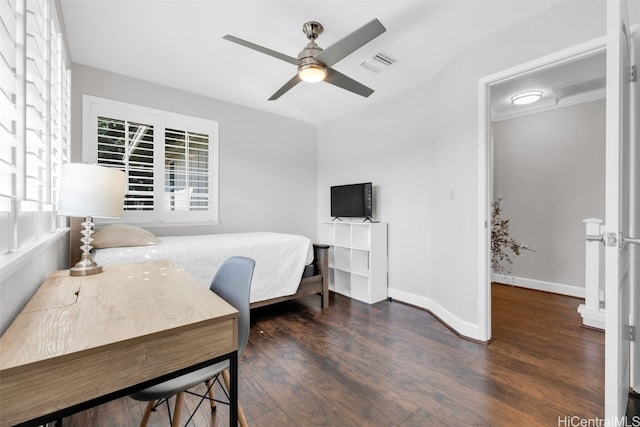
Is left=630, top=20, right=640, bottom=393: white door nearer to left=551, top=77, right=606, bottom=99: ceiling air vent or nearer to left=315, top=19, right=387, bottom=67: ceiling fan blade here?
left=315, top=19, right=387, bottom=67: ceiling fan blade

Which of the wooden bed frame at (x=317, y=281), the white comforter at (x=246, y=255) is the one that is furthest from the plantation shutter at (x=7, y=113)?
the wooden bed frame at (x=317, y=281)

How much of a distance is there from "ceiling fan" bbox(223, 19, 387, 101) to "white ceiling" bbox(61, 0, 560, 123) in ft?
0.67

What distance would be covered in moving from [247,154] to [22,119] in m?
3.19

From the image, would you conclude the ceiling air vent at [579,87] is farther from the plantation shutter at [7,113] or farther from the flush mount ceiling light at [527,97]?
the plantation shutter at [7,113]

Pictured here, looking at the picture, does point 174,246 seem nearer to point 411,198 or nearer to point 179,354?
point 179,354

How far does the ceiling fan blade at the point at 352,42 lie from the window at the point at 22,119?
1.49 meters

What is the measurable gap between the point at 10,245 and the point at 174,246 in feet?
5.22

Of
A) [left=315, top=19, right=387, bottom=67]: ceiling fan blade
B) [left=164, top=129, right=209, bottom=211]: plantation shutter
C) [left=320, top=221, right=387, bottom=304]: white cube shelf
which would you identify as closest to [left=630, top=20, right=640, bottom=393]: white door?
[left=315, top=19, right=387, bottom=67]: ceiling fan blade

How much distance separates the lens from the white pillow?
2.38m

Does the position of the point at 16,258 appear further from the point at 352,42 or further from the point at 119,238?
the point at 352,42

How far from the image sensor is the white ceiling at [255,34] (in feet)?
6.75

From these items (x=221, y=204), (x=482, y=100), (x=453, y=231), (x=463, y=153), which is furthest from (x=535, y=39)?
(x=221, y=204)

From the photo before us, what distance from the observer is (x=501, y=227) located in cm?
417

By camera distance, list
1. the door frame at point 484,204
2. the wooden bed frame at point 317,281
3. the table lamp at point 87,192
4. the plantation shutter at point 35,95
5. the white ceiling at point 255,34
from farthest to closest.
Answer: the wooden bed frame at point 317,281 → the door frame at point 484,204 → the white ceiling at point 255,34 → the table lamp at point 87,192 → the plantation shutter at point 35,95
